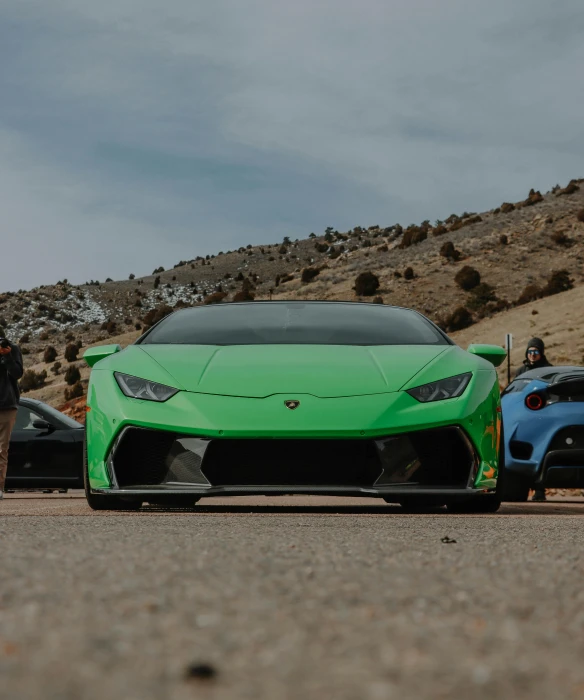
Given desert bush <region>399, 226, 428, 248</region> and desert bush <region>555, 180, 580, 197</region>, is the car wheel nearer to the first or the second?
desert bush <region>399, 226, 428, 248</region>

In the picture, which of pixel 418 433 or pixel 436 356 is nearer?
pixel 418 433

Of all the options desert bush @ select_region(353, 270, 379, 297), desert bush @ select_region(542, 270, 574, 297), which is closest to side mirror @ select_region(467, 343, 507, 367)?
desert bush @ select_region(542, 270, 574, 297)

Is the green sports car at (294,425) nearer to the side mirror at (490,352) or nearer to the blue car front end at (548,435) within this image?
the side mirror at (490,352)

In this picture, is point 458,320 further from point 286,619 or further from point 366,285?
point 286,619

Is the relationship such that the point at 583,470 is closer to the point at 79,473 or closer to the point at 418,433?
the point at 418,433

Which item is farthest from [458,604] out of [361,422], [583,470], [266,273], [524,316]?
[266,273]

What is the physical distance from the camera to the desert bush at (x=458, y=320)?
61.4m

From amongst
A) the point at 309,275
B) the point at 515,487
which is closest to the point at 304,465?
the point at 515,487

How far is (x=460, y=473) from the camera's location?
21.0 feet

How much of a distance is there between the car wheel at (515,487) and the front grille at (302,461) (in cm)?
236

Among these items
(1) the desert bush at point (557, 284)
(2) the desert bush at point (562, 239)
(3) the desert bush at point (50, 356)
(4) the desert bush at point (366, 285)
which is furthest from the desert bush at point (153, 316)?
(1) the desert bush at point (557, 284)

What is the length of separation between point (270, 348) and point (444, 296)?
61.7 metres

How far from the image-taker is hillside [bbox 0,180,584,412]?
202 feet

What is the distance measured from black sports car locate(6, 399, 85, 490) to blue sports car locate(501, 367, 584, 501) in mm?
6254
